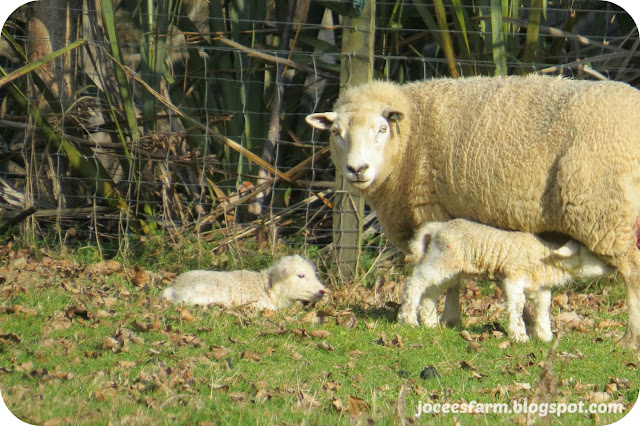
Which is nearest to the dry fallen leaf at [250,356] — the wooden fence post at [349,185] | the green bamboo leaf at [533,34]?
the wooden fence post at [349,185]

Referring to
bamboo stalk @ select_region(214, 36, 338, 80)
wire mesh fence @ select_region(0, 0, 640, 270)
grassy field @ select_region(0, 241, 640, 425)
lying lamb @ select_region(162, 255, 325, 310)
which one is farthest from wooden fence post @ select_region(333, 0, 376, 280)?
lying lamb @ select_region(162, 255, 325, 310)

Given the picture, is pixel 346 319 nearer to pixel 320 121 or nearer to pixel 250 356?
pixel 250 356

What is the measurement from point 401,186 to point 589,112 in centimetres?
155

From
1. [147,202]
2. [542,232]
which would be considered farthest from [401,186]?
[147,202]

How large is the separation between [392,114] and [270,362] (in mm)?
2297

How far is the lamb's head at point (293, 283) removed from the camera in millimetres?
7270

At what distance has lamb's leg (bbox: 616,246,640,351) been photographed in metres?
6.04

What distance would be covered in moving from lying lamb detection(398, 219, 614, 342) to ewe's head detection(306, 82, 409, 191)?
0.71m

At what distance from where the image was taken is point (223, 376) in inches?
196

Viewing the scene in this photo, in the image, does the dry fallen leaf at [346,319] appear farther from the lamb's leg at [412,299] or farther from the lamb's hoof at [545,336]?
the lamb's hoof at [545,336]

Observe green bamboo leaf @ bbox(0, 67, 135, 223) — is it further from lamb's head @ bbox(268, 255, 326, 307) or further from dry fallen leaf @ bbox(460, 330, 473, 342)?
dry fallen leaf @ bbox(460, 330, 473, 342)

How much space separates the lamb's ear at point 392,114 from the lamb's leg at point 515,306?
4.92 feet

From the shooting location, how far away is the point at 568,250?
6051mm

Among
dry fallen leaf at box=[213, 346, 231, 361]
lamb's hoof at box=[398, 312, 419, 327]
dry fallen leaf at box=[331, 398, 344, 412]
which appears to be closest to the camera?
dry fallen leaf at box=[331, 398, 344, 412]
